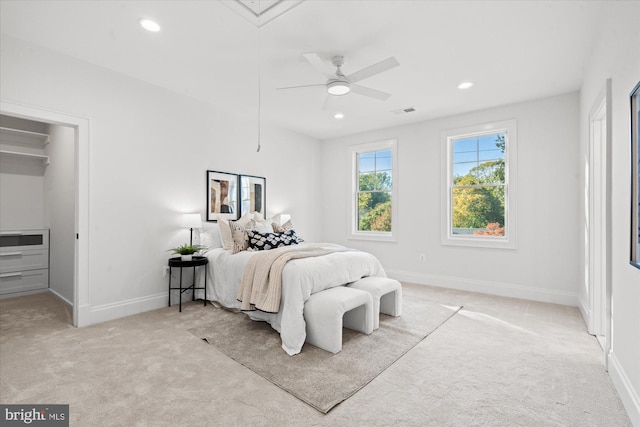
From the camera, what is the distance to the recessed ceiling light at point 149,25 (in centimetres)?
252

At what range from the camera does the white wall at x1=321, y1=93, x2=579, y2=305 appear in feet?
13.0

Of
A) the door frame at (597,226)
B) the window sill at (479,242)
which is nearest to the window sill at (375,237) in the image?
the window sill at (479,242)

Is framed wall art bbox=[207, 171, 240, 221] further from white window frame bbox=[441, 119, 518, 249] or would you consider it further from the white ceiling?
white window frame bbox=[441, 119, 518, 249]

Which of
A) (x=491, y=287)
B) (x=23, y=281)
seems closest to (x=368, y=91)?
(x=491, y=287)

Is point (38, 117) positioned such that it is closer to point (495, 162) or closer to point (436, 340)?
point (436, 340)

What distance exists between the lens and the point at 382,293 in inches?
123

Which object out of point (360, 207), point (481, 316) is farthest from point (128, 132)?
point (481, 316)

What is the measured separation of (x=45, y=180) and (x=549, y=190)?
7.26m

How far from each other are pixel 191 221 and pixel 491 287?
4298 mm

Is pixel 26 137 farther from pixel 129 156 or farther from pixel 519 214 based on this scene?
pixel 519 214

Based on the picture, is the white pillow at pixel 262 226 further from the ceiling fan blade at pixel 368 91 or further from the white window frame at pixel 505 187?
the white window frame at pixel 505 187

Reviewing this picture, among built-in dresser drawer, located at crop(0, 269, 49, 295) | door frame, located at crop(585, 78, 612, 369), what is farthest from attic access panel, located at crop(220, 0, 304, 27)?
built-in dresser drawer, located at crop(0, 269, 49, 295)

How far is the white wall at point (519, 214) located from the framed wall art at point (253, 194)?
2.17 meters

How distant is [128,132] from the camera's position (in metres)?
3.59
